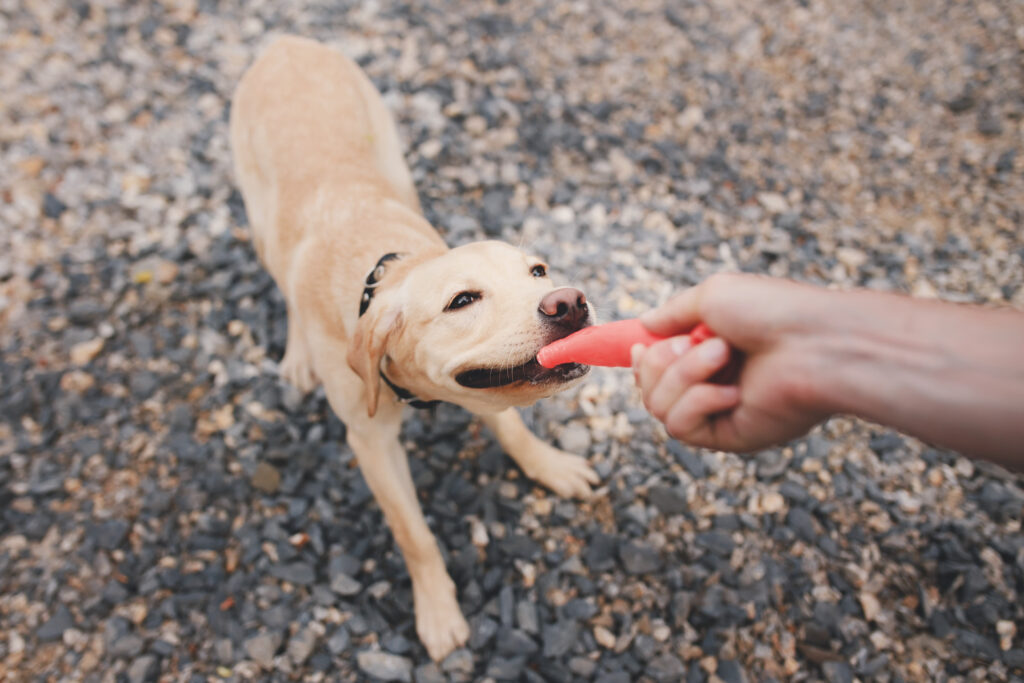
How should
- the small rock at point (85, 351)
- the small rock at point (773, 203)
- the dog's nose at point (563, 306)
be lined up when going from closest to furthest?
the dog's nose at point (563, 306)
the small rock at point (85, 351)
the small rock at point (773, 203)

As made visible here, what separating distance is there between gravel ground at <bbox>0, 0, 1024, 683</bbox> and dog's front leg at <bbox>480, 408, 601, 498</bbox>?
98 millimetres

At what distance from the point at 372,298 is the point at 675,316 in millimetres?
1323

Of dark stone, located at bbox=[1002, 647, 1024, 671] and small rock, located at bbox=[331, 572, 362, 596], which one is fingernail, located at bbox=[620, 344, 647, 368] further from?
dark stone, located at bbox=[1002, 647, 1024, 671]

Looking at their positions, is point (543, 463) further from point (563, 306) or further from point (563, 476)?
point (563, 306)

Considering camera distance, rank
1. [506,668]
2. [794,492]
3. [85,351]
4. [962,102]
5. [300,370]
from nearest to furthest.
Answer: [506,668] < [794,492] < [300,370] < [85,351] < [962,102]

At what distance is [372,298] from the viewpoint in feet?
8.40

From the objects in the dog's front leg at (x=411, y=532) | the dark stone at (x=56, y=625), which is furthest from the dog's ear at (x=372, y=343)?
the dark stone at (x=56, y=625)

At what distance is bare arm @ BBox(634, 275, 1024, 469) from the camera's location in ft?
3.97

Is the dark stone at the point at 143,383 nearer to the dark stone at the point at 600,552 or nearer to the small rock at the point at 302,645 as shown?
the small rock at the point at 302,645

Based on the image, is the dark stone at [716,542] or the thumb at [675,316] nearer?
the thumb at [675,316]

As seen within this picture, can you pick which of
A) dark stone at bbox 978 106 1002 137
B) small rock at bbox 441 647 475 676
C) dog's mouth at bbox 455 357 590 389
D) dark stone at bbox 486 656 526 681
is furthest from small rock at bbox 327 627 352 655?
dark stone at bbox 978 106 1002 137

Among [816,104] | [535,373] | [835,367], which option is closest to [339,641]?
[535,373]

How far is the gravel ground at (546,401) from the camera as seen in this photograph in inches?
119

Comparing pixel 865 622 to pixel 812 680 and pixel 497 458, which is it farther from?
pixel 497 458
